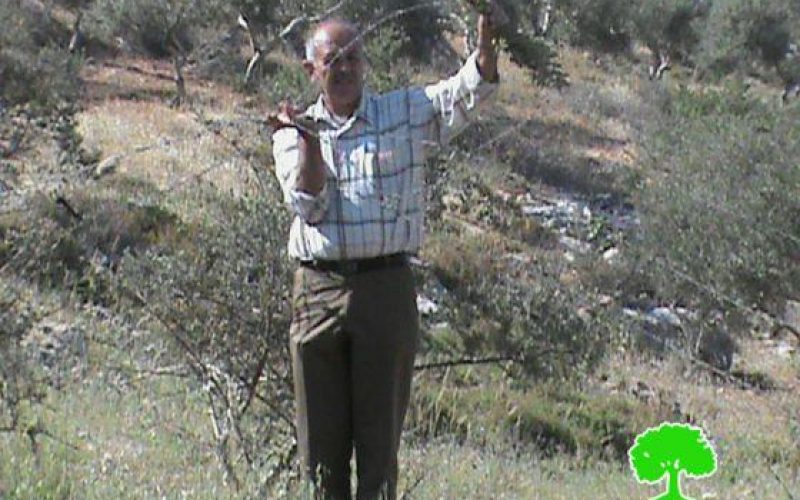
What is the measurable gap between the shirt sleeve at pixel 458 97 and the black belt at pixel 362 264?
38cm

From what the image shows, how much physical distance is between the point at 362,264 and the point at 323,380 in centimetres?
38

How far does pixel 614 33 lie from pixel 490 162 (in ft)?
55.2

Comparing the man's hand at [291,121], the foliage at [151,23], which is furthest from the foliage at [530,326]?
the foliage at [151,23]

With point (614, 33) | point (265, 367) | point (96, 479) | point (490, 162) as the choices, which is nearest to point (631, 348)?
point (490, 162)

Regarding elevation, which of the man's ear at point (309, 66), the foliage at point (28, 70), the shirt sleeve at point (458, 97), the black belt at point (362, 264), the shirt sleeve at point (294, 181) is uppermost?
the man's ear at point (309, 66)

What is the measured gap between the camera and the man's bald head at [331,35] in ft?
12.1

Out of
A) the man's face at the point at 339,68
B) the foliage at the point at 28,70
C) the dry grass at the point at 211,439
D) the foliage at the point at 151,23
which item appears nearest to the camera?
the man's face at the point at 339,68

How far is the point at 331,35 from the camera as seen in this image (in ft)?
12.1

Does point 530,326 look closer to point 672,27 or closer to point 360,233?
point 360,233

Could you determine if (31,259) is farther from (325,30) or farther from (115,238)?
(115,238)

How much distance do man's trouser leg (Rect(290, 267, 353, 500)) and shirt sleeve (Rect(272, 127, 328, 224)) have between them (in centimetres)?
21

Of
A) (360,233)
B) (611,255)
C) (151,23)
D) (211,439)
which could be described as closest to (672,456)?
(360,233)

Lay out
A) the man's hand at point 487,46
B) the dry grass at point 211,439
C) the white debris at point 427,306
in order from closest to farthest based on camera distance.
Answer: the man's hand at point 487,46 → the dry grass at point 211,439 → the white debris at point 427,306

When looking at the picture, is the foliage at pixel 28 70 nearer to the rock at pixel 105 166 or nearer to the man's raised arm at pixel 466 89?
the rock at pixel 105 166
